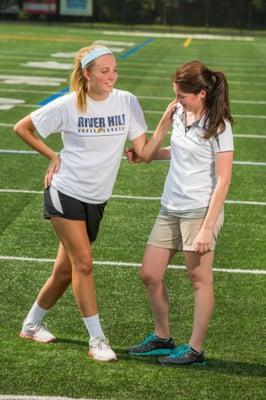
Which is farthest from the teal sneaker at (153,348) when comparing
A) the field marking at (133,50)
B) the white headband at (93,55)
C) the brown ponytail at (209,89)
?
the field marking at (133,50)

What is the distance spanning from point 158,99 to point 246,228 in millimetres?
9484

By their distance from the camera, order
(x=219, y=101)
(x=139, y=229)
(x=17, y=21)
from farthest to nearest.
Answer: (x=17, y=21) → (x=139, y=229) → (x=219, y=101)

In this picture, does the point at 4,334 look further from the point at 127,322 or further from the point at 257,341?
the point at 257,341

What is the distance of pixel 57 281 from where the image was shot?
17.8 ft

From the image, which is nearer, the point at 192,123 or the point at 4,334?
the point at 192,123

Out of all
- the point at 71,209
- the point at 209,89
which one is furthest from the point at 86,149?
the point at 209,89

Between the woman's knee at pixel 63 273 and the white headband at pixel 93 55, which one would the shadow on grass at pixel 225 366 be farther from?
the white headband at pixel 93 55

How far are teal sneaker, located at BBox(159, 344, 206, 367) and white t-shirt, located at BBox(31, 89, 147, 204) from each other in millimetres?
898

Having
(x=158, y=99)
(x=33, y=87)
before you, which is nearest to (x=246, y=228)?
(x=158, y=99)

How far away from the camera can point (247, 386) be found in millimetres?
4969

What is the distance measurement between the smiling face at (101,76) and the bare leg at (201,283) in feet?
3.07

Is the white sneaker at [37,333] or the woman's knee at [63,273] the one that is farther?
the white sneaker at [37,333]

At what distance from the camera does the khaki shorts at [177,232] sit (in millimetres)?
5059

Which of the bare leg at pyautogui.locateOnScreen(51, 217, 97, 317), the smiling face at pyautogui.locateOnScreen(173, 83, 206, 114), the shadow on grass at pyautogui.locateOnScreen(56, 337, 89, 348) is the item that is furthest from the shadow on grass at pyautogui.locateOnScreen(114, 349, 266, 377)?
the smiling face at pyautogui.locateOnScreen(173, 83, 206, 114)
